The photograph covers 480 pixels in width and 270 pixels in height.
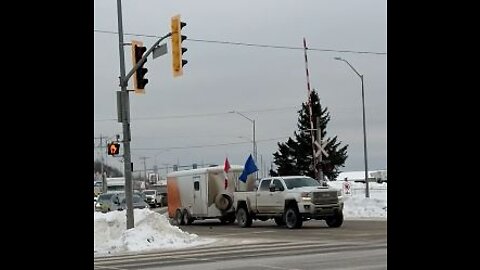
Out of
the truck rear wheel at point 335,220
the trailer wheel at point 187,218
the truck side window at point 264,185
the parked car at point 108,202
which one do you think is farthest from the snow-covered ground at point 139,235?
the parked car at point 108,202

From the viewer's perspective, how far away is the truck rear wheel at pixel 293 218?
2530cm

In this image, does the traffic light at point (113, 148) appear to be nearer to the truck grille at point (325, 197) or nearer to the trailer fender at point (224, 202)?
the trailer fender at point (224, 202)

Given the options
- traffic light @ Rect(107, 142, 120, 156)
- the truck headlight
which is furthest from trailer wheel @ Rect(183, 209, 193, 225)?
the truck headlight

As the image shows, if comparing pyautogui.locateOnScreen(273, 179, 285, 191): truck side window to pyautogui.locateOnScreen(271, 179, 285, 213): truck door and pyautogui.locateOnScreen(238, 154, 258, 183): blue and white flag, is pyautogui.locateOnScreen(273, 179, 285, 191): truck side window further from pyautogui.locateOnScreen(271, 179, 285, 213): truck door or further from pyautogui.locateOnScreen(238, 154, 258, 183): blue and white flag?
pyautogui.locateOnScreen(238, 154, 258, 183): blue and white flag

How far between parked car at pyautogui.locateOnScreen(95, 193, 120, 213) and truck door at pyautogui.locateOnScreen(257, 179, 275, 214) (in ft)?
39.3

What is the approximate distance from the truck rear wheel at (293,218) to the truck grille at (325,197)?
0.92 m

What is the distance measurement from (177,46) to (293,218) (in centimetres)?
863

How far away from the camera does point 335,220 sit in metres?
26.1

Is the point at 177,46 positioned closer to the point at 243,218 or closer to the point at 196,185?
the point at 243,218

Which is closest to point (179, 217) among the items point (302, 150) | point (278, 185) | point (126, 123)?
point (278, 185)

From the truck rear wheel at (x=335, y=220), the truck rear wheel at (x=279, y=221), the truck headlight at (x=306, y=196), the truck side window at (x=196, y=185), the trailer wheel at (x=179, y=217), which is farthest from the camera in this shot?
the trailer wheel at (x=179, y=217)
